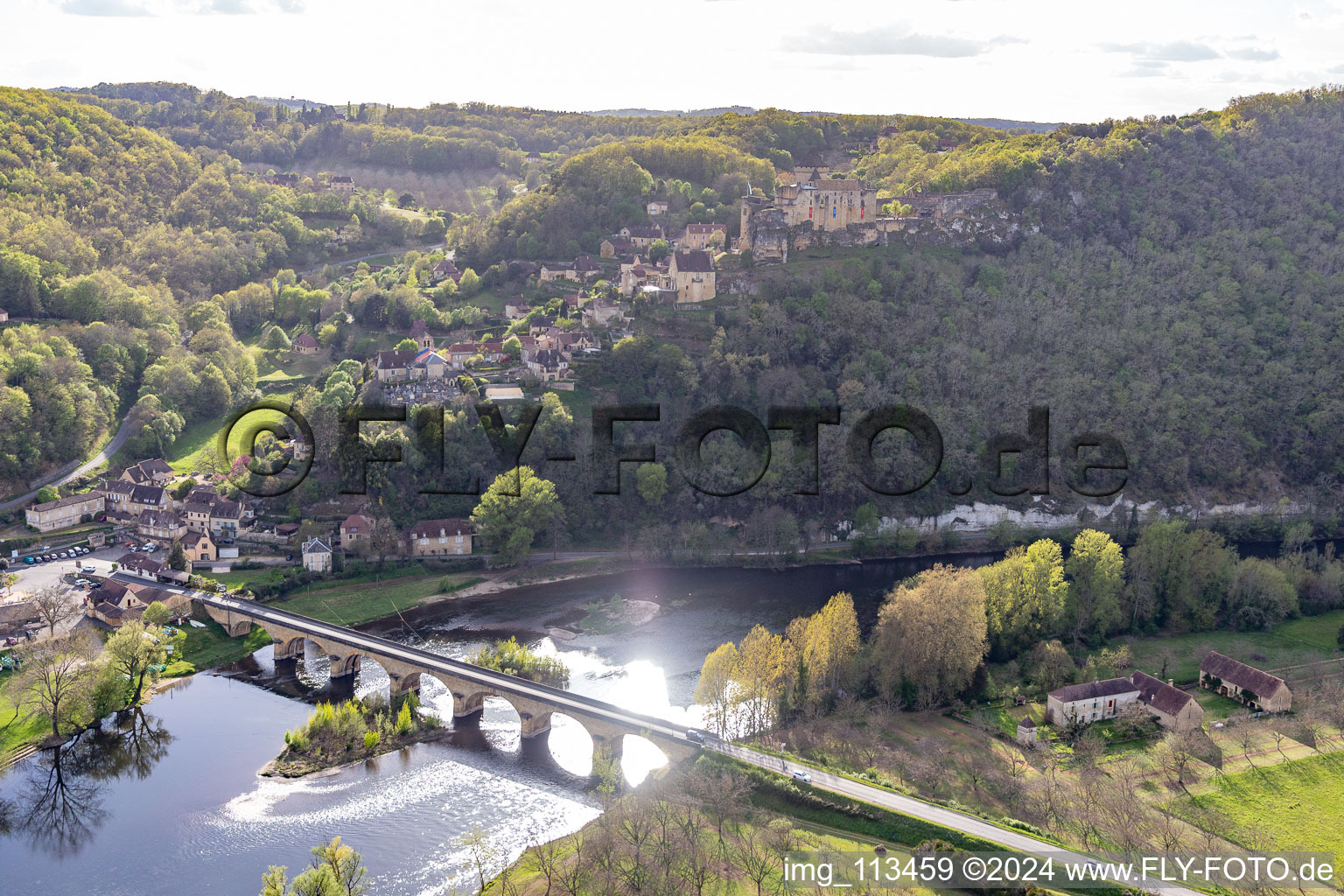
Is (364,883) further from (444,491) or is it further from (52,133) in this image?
(52,133)

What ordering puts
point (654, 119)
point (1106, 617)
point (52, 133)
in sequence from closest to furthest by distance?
point (1106, 617) < point (52, 133) < point (654, 119)

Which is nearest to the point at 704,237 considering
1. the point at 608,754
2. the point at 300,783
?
the point at 608,754

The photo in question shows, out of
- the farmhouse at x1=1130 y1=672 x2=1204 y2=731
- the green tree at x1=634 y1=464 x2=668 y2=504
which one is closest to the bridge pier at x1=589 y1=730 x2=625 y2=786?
the farmhouse at x1=1130 y1=672 x2=1204 y2=731

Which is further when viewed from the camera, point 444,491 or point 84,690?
point 444,491

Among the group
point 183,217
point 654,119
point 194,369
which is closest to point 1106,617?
point 194,369

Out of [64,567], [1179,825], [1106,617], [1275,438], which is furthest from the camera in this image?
[1275,438]

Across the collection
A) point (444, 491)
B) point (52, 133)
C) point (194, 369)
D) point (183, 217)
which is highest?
point (52, 133)

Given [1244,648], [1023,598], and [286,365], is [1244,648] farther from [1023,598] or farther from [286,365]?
[286,365]
